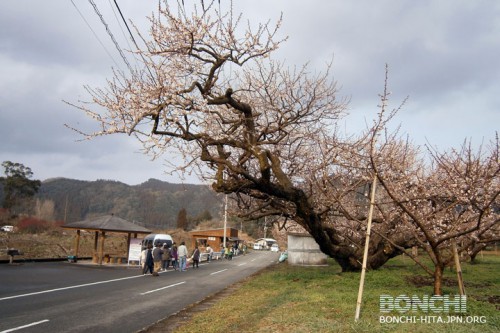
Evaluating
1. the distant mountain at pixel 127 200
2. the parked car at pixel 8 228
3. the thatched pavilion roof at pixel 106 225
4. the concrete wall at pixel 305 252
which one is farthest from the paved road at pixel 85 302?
the distant mountain at pixel 127 200

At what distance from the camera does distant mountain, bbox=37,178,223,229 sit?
126250 mm

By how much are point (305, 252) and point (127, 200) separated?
12079cm

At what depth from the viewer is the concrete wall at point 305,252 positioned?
31.7m

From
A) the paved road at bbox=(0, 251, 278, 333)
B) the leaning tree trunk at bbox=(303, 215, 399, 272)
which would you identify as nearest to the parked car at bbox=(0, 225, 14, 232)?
the paved road at bbox=(0, 251, 278, 333)

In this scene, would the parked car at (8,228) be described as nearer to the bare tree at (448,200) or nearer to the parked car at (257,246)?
the bare tree at (448,200)

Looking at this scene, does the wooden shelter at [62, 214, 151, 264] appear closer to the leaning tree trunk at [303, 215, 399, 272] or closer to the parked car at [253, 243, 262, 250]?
the leaning tree trunk at [303, 215, 399, 272]

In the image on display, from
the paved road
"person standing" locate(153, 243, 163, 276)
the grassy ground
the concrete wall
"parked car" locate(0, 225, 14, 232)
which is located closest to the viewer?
the grassy ground

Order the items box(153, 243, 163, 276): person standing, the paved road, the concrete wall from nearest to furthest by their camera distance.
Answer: the paved road
box(153, 243, 163, 276): person standing
the concrete wall

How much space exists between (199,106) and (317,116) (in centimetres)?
524

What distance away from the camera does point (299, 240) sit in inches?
1284

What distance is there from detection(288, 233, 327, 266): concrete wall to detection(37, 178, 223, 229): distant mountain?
88.4 meters

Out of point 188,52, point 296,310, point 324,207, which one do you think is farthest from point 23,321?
point 324,207

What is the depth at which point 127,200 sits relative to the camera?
143 m

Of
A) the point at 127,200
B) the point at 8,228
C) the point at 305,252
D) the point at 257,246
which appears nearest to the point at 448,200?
the point at 305,252
